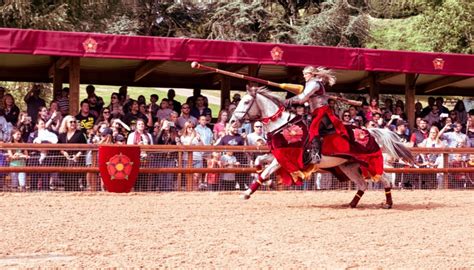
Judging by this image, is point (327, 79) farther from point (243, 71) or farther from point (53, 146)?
point (243, 71)

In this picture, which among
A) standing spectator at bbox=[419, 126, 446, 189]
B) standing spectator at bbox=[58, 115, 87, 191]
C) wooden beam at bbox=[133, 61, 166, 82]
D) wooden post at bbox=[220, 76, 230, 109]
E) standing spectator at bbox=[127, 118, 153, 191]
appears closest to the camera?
standing spectator at bbox=[58, 115, 87, 191]

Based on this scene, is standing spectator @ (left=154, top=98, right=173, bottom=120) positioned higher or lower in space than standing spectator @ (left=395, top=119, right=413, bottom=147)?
higher

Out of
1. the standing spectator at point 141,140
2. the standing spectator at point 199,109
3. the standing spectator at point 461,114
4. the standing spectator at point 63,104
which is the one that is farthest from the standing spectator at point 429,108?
the standing spectator at point 63,104

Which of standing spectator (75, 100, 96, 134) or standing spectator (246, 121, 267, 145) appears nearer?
standing spectator (75, 100, 96, 134)

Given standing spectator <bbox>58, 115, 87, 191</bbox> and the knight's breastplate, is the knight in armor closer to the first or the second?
the knight's breastplate

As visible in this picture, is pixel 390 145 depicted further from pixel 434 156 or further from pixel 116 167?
pixel 116 167

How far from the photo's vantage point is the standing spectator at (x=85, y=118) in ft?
47.4

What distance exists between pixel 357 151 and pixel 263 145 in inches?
126

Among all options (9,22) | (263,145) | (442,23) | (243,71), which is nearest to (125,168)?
(263,145)

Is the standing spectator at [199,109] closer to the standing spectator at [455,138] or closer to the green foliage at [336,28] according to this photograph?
Answer: the standing spectator at [455,138]

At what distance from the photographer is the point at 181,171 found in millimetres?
14109

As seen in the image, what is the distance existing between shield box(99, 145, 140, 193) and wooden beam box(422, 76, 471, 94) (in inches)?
352

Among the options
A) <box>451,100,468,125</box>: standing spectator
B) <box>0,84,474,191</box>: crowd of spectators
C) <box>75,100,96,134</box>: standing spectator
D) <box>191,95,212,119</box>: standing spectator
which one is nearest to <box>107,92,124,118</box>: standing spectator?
<box>0,84,474,191</box>: crowd of spectators

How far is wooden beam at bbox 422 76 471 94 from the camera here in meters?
18.9
